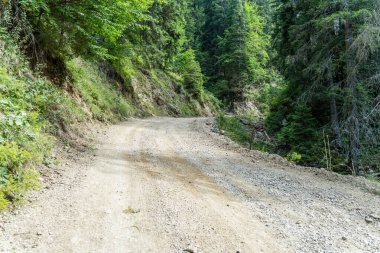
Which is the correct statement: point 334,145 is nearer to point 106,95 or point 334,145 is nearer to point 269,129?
point 269,129

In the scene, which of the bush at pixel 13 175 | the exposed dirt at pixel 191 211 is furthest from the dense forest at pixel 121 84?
the exposed dirt at pixel 191 211

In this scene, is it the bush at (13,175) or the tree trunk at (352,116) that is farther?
the tree trunk at (352,116)

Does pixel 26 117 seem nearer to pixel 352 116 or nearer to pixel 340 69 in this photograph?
pixel 352 116

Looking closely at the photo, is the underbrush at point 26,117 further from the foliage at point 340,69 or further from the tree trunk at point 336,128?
the tree trunk at point 336,128

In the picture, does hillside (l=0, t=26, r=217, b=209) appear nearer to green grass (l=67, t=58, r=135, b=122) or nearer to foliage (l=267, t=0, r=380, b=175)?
green grass (l=67, t=58, r=135, b=122)

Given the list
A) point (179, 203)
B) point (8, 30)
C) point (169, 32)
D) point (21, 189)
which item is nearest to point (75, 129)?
point (8, 30)

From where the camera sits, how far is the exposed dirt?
4.51m

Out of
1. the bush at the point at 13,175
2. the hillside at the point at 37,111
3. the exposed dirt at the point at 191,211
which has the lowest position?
the exposed dirt at the point at 191,211

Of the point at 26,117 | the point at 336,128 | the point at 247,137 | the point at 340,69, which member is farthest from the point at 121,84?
the point at 26,117

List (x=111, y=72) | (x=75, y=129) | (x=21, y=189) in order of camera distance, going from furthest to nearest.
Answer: (x=111, y=72) → (x=75, y=129) → (x=21, y=189)

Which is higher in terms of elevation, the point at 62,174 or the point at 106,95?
the point at 106,95

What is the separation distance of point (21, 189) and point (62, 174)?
1.70 m

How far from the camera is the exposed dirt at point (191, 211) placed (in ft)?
14.8

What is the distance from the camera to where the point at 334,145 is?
13.7 m
